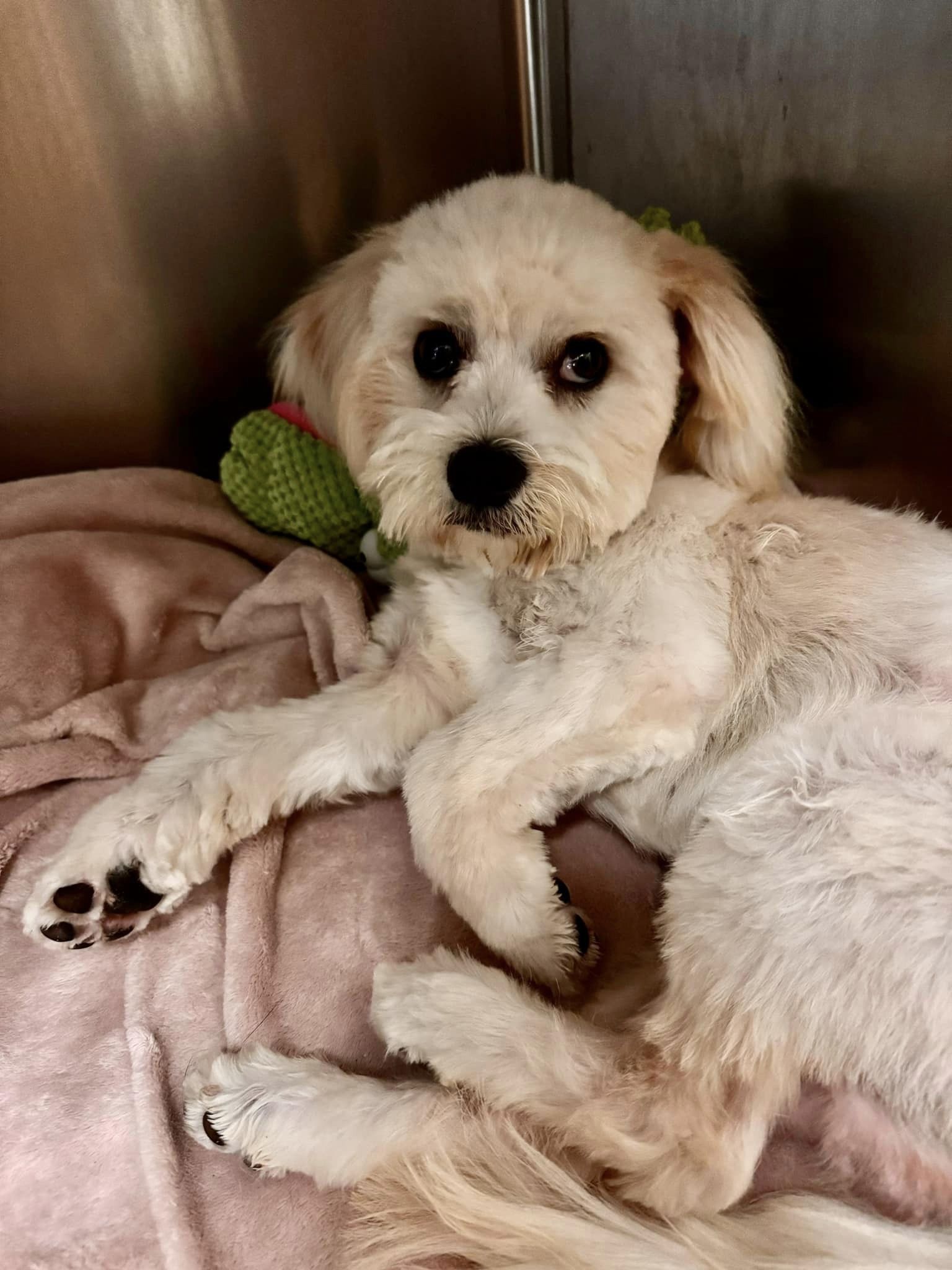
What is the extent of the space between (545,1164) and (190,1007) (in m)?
0.48

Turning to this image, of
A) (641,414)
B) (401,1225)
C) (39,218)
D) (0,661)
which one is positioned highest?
(39,218)

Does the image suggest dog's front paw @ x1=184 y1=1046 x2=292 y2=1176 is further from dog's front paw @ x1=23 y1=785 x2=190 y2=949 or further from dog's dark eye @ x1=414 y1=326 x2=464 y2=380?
dog's dark eye @ x1=414 y1=326 x2=464 y2=380

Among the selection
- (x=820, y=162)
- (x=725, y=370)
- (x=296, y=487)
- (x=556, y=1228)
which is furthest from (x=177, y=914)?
(x=820, y=162)

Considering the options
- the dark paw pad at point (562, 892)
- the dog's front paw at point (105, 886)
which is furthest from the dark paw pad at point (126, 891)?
the dark paw pad at point (562, 892)

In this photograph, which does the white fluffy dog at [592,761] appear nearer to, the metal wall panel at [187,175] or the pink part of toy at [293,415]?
the pink part of toy at [293,415]

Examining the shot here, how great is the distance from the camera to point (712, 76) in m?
1.60

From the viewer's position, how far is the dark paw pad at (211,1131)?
940 millimetres

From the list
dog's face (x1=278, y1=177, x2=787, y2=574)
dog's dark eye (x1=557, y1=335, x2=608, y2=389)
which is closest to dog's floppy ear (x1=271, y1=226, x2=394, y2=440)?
dog's face (x1=278, y1=177, x2=787, y2=574)

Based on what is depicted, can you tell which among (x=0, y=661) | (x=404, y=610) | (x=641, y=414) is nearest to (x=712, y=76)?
(x=641, y=414)

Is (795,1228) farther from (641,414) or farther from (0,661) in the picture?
(0,661)

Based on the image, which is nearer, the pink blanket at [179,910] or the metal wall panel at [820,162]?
the pink blanket at [179,910]

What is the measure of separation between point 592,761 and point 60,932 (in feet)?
2.33

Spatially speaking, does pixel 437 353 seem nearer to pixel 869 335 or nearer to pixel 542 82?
pixel 869 335

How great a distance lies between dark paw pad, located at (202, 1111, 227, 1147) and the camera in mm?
940
